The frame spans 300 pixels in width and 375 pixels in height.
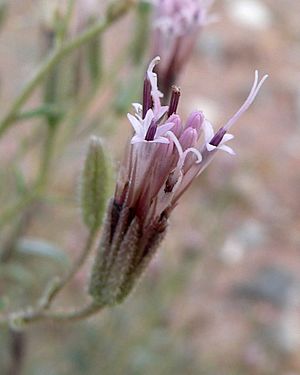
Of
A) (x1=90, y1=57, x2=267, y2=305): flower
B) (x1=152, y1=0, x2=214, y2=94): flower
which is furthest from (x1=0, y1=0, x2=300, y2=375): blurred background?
(x1=90, y1=57, x2=267, y2=305): flower

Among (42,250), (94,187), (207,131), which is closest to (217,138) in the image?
(207,131)

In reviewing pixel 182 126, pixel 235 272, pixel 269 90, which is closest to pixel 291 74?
pixel 269 90

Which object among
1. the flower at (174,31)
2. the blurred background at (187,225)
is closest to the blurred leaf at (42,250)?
the blurred background at (187,225)

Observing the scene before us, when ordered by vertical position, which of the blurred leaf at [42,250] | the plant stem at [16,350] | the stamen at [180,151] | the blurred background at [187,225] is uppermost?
the stamen at [180,151]

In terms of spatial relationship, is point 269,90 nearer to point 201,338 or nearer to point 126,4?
point 201,338

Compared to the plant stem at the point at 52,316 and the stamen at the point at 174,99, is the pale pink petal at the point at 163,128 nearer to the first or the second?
the stamen at the point at 174,99

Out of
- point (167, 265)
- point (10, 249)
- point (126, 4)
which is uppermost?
point (126, 4)

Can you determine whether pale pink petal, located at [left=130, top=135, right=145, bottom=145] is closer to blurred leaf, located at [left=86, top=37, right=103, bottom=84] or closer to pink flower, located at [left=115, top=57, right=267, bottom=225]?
pink flower, located at [left=115, top=57, right=267, bottom=225]
